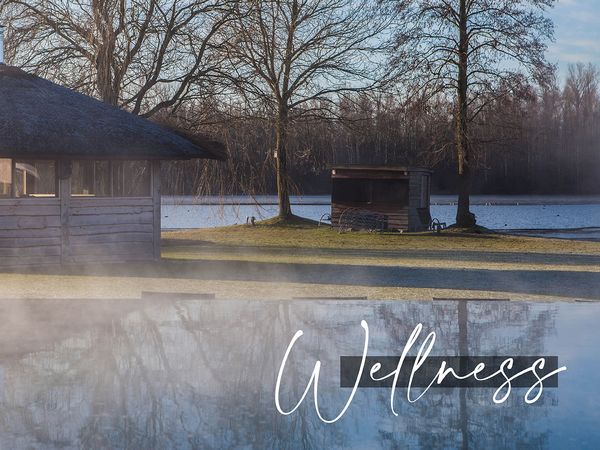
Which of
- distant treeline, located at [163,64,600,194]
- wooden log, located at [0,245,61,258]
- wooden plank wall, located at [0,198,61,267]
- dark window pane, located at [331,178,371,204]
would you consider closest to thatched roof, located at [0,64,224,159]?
wooden plank wall, located at [0,198,61,267]

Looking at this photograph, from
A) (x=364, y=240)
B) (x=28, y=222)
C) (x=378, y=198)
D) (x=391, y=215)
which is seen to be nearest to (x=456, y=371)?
(x=28, y=222)

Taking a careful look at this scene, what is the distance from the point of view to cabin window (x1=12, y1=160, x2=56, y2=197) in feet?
62.2

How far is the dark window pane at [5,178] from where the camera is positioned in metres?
18.8

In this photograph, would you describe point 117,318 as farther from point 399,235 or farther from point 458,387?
point 399,235

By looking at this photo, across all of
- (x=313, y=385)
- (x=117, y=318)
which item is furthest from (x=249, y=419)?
(x=117, y=318)

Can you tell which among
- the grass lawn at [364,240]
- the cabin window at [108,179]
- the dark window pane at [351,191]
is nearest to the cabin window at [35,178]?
the cabin window at [108,179]

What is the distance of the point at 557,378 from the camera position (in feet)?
27.5

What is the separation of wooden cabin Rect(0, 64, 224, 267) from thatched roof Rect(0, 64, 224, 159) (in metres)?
0.02

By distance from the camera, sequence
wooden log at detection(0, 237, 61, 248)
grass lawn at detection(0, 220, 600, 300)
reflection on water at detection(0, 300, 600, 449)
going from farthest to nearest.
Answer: wooden log at detection(0, 237, 61, 248)
grass lawn at detection(0, 220, 600, 300)
reflection on water at detection(0, 300, 600, 449)

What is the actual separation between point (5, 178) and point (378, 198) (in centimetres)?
2069

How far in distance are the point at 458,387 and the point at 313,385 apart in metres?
1.20

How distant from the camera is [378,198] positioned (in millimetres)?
37625

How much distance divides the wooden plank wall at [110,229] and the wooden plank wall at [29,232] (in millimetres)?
333

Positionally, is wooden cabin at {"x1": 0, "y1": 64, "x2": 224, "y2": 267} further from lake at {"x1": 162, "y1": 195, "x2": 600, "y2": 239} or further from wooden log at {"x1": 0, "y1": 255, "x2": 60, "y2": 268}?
lake at {"x1": 162, "y1": 195, "x2": 600, "y2": 239}
